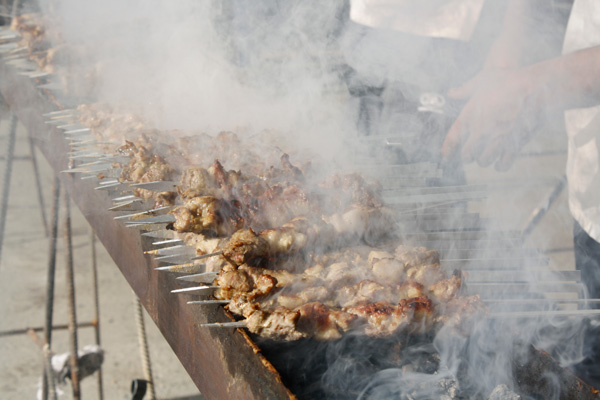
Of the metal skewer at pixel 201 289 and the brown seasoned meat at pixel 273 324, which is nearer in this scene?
the brown seasoned meat at pixel 273 324

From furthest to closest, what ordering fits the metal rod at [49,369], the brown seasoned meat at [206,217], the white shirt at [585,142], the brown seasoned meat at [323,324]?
1. the metal rod at [49,369]
2. the white shirt at [585,142]
3. the brown seasoned meat at [206,217]
4. the brown seasoned meat at [323,324]

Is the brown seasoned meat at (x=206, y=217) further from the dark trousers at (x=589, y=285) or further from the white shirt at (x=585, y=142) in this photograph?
the white shirt at (x=585, y=142)

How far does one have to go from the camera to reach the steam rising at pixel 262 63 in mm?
4035

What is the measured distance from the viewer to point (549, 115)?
10.6 feet

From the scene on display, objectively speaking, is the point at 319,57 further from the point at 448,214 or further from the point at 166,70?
the point at 448,214

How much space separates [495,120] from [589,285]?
1.71 metres

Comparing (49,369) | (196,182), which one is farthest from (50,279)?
(196,182)

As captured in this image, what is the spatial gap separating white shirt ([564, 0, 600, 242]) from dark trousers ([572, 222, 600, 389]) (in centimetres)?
17

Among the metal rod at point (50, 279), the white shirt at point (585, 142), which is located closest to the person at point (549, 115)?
the white shirt at point (585, 142)

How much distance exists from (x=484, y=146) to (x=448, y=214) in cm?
83

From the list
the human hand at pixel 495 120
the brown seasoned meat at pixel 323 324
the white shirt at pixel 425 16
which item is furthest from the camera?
the white shirt at pixel 425 16

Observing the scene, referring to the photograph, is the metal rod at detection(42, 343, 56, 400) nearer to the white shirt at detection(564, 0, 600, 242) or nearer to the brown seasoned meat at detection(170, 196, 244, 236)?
the brown seasoned meat at detection(170, 196, 244, 236)

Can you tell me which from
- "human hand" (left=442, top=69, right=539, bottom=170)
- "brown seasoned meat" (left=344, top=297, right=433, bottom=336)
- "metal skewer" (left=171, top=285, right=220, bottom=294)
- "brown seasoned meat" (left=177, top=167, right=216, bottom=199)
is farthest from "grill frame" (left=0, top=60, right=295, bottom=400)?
"human hand" (left=442, top=69, right=539, bottom=170)

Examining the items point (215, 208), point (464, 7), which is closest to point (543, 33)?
point (464, 7)
